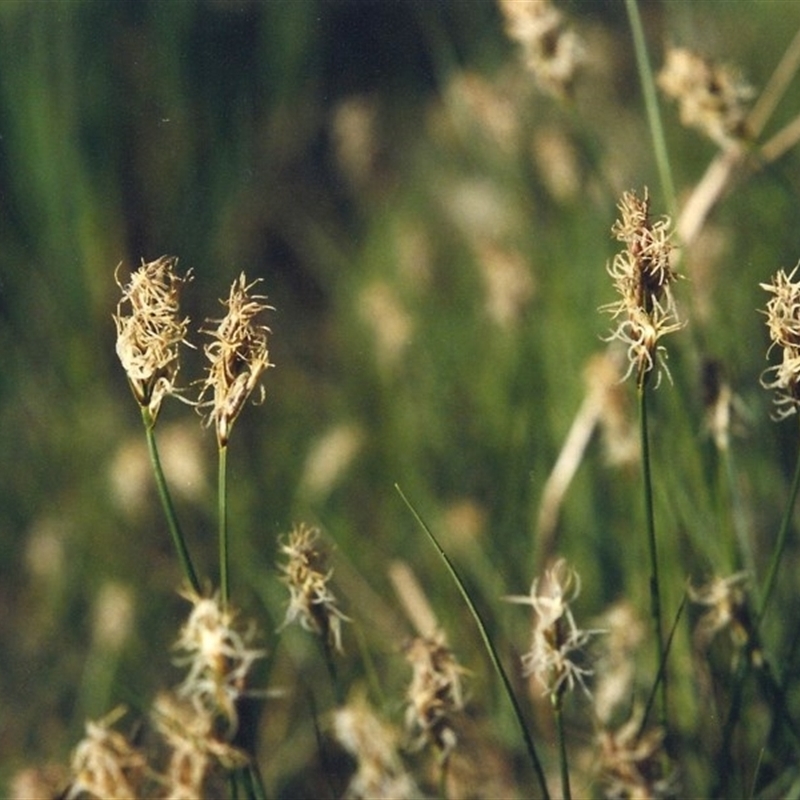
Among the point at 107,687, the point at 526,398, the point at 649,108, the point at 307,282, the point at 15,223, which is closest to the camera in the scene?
the point at 649,108

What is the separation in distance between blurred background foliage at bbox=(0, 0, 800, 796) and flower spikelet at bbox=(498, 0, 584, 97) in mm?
27

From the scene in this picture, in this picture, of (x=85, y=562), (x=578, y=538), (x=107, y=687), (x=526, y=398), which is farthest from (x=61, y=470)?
(x=578, y=538)

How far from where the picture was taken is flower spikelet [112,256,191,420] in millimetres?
612

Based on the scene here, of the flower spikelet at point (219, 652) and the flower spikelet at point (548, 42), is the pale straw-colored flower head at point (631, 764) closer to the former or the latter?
the flower spikelet at point (219, 652)

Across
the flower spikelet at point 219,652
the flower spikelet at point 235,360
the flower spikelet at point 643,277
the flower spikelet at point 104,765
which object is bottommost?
the flower spikelet at point 104,765

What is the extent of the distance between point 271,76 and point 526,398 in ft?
3.20

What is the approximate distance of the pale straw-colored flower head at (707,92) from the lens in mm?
889

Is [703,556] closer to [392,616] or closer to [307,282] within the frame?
[392,616]

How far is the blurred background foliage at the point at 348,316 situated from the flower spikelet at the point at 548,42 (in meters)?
0.03

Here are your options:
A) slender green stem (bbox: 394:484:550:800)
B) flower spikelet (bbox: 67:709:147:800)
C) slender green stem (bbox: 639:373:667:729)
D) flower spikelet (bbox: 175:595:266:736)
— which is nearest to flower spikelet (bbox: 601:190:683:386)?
slender green stem (bbox: 639:373:667:729)

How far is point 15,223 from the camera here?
1781 millimetres

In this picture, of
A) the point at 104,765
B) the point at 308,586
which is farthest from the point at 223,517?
the point at 104,765

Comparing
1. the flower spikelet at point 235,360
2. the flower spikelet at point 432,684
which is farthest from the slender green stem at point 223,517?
the flower spikelet at point 432,684

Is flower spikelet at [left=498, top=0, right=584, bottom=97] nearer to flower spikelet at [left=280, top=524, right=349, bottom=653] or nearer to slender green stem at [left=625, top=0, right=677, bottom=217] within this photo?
slender green stem at [left=625, top=0, right=677, bottom=217]
